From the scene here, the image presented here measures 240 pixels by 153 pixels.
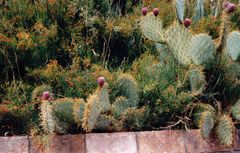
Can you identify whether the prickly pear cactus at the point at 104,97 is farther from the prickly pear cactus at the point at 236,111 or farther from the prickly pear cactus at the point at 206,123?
the prickly pear cactus at the point at 236,111

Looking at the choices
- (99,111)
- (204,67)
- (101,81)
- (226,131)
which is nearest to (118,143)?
(99,111)

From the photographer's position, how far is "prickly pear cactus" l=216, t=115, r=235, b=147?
4648mm

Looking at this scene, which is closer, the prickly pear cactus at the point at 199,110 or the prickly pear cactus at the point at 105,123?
the prickly pear cactus at the point at 105,123

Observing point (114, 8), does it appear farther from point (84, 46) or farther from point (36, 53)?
point (36, 53)

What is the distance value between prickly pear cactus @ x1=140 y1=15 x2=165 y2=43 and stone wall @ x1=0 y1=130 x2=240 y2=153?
3.23 feet

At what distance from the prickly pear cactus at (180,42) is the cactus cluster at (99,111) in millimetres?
583

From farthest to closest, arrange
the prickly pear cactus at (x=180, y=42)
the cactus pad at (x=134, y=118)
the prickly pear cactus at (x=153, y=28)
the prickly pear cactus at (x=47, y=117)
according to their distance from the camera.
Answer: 1. the prickly pear cactus at (x=153, y=28)
2. the prickly pear cactus at (x=180, y=42)
3. the cactus pad at (x=134, y=118)
4. the prickly pear cactus at (x=47, y=117)

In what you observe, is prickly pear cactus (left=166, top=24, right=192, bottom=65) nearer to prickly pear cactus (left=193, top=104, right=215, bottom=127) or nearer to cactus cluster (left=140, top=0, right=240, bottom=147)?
cactus cluster (left=140, top=0, right=240, bottom=147)

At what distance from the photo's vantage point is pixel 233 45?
16.1ft

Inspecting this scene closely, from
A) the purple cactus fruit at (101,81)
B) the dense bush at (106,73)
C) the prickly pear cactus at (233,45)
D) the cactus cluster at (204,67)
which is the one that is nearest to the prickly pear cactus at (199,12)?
the dense bush at (106,73)

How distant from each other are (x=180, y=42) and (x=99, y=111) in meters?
1.11

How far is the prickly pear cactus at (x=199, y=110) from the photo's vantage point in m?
4.81

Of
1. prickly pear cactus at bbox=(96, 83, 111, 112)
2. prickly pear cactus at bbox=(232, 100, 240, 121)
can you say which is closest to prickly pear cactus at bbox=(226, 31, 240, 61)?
prickly pear cactus at bbox=(232, 100, 240, 121)

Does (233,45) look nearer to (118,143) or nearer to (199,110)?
(199,110)
